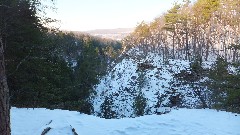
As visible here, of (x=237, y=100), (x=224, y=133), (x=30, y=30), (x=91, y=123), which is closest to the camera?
(x=224, y=133)

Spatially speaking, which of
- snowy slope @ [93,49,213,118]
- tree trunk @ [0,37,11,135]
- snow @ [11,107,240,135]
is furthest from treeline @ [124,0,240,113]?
tree trunk @ [0,37,11,135]

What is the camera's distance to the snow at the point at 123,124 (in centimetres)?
909

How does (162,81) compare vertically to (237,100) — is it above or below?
below

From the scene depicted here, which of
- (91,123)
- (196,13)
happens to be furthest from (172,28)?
(91,123)

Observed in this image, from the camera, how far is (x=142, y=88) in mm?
46344

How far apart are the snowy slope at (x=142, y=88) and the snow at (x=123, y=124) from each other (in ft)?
82.0

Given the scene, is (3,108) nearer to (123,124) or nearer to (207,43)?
(123,124)

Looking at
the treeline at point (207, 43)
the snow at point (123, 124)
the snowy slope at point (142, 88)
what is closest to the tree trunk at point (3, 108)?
the snow at point (123, 124)

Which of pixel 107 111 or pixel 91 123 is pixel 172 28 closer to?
pixel 107 111

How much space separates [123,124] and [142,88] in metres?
36.8

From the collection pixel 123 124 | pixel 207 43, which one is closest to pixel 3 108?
pixel 123 124

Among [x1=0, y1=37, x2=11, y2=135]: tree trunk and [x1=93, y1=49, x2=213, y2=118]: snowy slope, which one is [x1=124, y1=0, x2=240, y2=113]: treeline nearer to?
[x1=93, y1=49, x2=213, y2=118]: snowy slope

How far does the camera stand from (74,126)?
373 inches

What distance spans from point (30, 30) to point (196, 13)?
46459 millimetres
